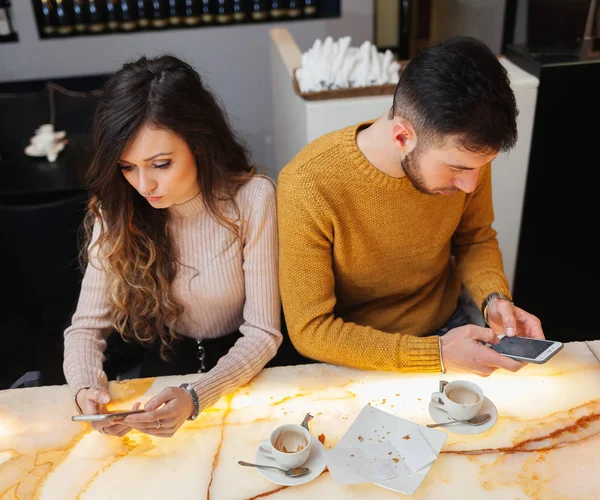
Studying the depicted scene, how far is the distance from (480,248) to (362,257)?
0.37 metres

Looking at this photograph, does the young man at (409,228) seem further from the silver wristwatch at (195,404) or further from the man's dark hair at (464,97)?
the silver wristwatch at (195,404)

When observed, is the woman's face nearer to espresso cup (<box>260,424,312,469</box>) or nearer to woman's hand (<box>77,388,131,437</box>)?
woman's hand (<box>77,388,131,437</box>)

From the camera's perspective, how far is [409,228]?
1466 mm

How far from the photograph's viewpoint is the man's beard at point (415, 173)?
4.16 feet

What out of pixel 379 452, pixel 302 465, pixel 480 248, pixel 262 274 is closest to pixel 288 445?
pixel 302 465

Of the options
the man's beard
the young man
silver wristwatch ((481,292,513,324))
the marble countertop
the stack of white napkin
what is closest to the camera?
the marble countertop

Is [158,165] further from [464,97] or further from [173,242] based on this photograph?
[464,97]

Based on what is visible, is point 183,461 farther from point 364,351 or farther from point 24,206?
point 24,206

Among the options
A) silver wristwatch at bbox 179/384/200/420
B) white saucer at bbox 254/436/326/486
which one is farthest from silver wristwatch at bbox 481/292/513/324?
silver wristwatch at bbox 179/384/200/420

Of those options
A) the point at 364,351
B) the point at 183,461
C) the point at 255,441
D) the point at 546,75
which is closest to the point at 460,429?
the point at 364,351

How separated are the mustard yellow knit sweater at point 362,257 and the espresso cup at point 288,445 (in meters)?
0.25

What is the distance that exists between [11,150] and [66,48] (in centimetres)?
112

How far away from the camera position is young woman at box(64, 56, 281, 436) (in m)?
1.29

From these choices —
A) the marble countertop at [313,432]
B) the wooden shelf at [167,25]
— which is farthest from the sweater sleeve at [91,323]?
the wooden shelf at [167,25]
